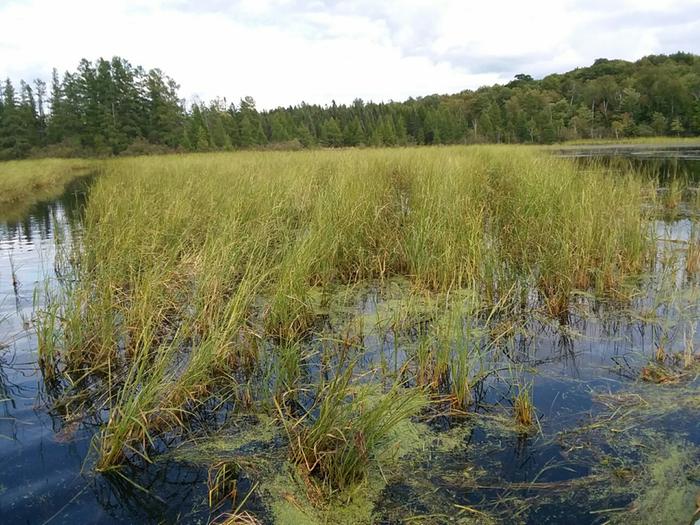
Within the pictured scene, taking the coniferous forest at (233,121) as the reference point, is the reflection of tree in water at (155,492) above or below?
below

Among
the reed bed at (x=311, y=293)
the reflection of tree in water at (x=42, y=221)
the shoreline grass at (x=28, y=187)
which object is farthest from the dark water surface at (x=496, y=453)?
the shoreline grass at (x=28, y=187)

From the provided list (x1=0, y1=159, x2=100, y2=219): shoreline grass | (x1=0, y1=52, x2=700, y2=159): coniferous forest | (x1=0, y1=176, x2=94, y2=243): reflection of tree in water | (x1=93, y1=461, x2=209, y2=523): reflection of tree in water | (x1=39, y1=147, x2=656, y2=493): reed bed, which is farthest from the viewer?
(x1=0, y1=52, x2=700, y2=159): coniferous forest

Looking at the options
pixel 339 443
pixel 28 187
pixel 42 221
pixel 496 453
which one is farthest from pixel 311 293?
pixel 28 187

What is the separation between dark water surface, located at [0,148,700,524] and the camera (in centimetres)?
204

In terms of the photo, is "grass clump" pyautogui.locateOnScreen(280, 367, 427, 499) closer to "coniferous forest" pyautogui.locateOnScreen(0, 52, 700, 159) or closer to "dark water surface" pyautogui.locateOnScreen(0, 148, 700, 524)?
"dark water surface" pyautogui.locateOnScreen(0, 148, 700, 524)

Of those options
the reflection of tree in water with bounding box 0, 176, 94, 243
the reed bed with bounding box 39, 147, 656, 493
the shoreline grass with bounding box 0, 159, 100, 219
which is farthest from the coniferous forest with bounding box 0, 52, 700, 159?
the reed bed with bounding box 39, 147, 656, 493

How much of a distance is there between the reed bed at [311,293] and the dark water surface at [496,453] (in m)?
0.19

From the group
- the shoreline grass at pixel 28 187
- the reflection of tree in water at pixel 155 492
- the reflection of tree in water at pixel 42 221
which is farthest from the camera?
the shoreline grass at pixel 28 187

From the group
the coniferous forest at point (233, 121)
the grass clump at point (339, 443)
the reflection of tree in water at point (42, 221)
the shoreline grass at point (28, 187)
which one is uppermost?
the coniferous forest at point (233, 121)

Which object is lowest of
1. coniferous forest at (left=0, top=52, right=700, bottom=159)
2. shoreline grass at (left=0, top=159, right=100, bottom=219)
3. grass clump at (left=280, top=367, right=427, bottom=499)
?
grass clump at (left=280, top=367, right=427, bottom=499)

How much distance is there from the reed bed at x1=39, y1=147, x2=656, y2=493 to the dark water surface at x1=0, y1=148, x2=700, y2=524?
0.63 feet

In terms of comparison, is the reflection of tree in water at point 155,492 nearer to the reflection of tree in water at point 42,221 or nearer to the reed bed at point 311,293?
the reed bed at point 311,293

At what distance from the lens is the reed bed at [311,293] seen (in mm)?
2453

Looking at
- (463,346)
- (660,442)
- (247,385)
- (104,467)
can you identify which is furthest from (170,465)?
(660,442)
